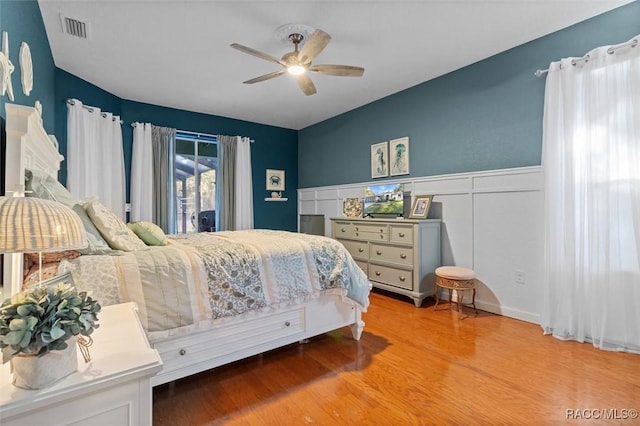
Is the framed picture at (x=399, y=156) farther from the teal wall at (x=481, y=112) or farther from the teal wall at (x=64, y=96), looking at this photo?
the teal wall at (x=64, y=96)

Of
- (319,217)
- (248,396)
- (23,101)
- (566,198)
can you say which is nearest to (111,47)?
(23,101)

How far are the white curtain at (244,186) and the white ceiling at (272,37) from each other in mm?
1318

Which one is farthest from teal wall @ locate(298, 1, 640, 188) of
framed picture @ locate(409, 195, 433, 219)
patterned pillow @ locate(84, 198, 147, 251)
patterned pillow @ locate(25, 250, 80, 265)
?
patterned pillow @ locate(25, 250, 80, 265)

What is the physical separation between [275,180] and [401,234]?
3047 mm

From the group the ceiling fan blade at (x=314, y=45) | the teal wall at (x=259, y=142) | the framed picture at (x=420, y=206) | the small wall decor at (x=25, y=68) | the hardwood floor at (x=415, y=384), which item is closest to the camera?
the hardwood floor at (x=415, y=384)

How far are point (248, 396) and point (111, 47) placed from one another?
3258 millimetres

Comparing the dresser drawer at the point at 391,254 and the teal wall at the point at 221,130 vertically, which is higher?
the teal wall at the point at 221,130

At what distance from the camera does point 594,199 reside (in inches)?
95.0

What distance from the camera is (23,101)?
6.18 ft

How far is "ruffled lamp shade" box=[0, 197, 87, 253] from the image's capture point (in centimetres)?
82

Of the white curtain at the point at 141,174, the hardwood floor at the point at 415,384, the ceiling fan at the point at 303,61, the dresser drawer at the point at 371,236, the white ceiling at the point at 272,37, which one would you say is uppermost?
the white ceiling at the point at 272,37

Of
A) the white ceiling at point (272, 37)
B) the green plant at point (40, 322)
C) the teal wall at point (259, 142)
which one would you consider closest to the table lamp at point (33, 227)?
the green plant at point (40, 322)

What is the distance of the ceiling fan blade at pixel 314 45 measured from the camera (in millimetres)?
2154

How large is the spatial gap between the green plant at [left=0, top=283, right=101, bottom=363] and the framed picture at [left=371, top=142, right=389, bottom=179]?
3873 millimetres
